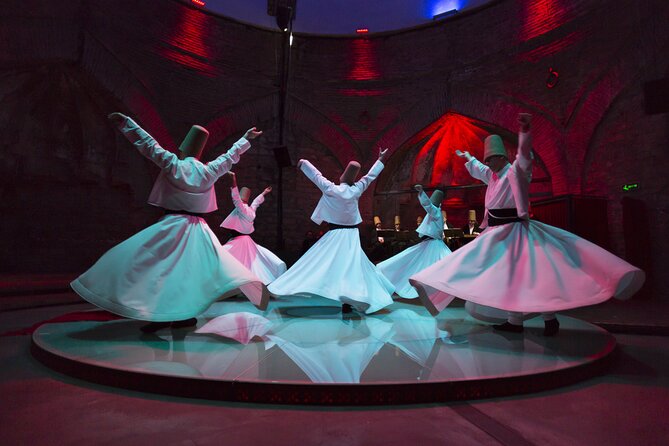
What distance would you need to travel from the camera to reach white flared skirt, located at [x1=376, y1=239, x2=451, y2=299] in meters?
7.06

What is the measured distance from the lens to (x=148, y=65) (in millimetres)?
10898

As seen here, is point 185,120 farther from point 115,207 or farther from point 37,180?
point 37,180

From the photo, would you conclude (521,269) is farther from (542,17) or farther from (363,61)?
(363,61)

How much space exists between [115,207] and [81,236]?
112 cm

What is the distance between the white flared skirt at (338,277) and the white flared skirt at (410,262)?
1.46 m

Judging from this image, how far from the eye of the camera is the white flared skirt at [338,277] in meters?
4.92

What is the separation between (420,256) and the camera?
7.25 meters

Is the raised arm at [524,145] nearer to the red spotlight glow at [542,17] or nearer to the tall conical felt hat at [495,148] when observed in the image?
the tall conical felt hat at [495,148]

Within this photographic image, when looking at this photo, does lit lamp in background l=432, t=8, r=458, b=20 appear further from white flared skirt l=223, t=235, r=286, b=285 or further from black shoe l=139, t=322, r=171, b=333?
black shoe l=139, t=322, r=171, b=333

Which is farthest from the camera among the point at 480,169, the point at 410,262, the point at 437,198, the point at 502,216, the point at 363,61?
the point at 363,61

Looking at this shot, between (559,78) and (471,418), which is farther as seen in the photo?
(559,78)

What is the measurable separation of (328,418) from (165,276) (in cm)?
227

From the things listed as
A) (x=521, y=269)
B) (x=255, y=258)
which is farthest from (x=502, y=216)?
(x=255, y=258)

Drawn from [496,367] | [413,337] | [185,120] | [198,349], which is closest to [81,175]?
[185,120]
